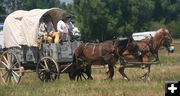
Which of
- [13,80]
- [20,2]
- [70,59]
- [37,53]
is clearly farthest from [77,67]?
[20,2]

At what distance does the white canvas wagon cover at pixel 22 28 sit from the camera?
13.4 meters

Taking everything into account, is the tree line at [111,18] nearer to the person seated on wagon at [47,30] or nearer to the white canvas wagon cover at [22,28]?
the person seated on wagon at [47,30]

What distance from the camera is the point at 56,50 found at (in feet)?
43.2

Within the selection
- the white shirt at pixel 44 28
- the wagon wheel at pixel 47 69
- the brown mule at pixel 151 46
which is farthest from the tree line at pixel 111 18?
the wagon wheel at pixel 47 69

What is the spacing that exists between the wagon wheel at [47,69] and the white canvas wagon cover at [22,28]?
2.14ft

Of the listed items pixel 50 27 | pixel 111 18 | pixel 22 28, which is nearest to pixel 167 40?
pixel 50 27

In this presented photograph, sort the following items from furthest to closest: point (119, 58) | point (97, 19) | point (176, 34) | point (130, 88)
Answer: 1. point (176, 34)
2. point (97, 19)
3. point (119, 58)
4. point (130, 88)

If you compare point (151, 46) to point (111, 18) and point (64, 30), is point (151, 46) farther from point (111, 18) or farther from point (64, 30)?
point (111, 18)

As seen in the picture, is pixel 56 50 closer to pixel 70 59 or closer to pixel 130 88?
pixel 70 59

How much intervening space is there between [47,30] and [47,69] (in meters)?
1.63

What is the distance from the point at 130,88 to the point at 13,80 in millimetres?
5230

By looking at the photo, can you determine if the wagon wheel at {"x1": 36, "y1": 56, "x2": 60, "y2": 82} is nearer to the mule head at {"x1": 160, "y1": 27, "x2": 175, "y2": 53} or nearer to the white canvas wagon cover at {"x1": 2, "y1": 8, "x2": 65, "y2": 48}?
the white canvas wagon cover at {"x1": 2, "y1": 8, "x2": 65, "y2": 48}

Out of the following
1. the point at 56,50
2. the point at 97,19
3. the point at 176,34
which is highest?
the point at 56,50

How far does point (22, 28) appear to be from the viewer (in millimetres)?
13828
